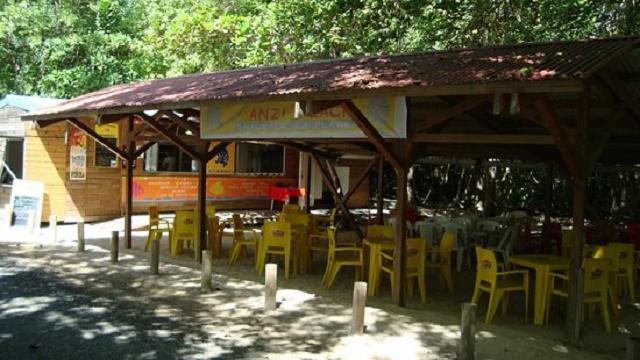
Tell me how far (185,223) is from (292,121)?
3236mm

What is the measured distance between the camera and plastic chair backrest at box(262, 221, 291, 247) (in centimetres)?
907

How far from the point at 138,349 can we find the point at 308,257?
15.1ft

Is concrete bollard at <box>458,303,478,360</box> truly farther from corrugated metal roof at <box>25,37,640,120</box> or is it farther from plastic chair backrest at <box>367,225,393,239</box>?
plastic chair backrest at <box>367,225,393,239</box>

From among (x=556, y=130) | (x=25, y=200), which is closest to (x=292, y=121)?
(x=556, y=130)

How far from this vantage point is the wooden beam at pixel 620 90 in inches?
251

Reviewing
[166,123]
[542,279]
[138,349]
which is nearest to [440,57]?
[542,279]

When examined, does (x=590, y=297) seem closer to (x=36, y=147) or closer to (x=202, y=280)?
(x=202, y=280)

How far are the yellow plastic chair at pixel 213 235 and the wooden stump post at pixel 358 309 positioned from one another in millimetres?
5442

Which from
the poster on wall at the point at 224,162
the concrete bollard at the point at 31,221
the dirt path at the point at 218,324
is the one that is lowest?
the dirt path at the point at 218,324

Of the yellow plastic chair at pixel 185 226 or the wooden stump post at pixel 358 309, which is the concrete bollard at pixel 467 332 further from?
the yellow plastic chair at pixel 185 226

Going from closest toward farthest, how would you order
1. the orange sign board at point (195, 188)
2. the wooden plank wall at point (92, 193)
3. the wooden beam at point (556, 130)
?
1. the wooden beam at point (556, 130)
2. the wooden plank wall at point (92, 193)
3. the orange sign board at point (195, 188)

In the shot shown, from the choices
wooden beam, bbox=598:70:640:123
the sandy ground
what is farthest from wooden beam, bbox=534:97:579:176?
the sandy ground

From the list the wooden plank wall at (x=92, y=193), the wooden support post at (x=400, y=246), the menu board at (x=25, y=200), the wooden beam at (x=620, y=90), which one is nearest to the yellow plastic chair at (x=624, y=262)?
the wooden beam at (x=620, y=90)

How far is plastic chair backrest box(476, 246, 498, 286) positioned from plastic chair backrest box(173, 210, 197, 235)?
17.6 ft
